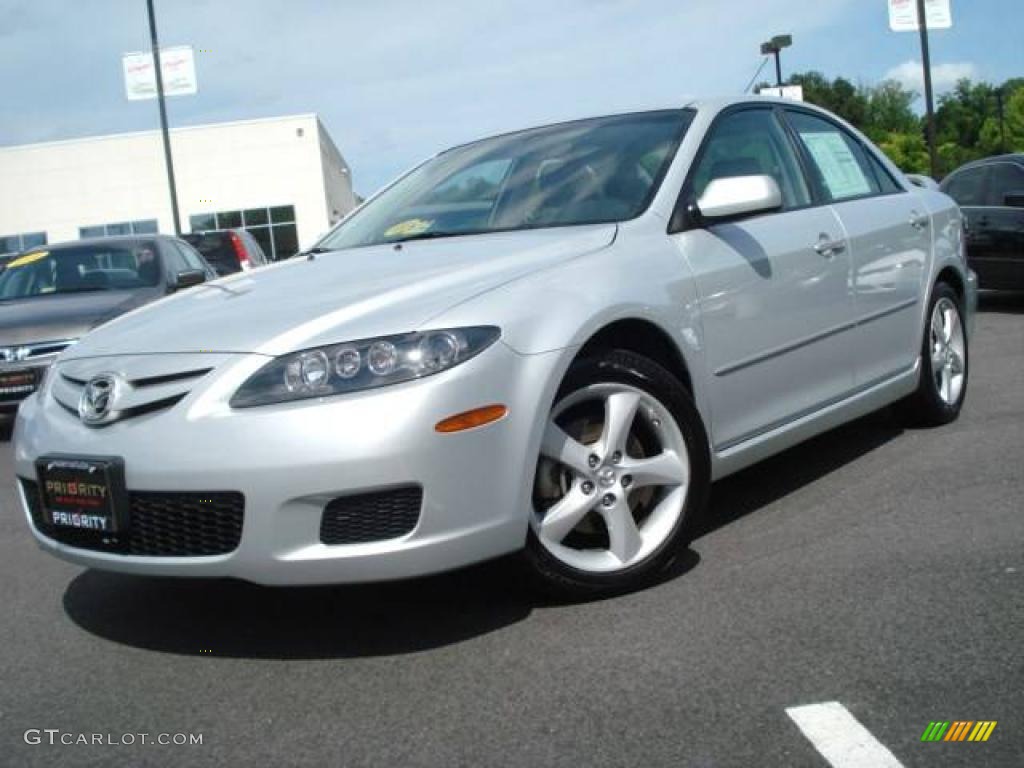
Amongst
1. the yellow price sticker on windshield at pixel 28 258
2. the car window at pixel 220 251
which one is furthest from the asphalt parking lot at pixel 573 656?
the car window at pixel 220 251

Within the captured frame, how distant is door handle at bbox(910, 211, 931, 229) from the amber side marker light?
9.72 ft

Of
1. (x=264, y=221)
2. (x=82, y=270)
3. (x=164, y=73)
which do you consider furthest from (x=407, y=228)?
(x=264, y=221)

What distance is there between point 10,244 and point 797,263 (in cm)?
4445

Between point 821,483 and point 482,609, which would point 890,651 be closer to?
point 482,609

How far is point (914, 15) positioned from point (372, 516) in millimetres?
21328

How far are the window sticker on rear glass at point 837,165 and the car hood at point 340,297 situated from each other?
61.3 inches

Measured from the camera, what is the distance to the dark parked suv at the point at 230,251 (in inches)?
604

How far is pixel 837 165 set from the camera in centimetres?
505

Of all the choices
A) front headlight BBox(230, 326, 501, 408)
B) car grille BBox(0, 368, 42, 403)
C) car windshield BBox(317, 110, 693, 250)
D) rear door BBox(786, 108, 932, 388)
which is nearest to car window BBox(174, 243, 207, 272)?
car grille BBox(0, 368, 42, 403)

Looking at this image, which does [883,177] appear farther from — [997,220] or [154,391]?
[997,220]

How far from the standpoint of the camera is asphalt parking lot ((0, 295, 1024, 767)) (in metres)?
2.57

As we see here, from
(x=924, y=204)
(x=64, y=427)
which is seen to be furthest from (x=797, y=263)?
(x=64, y=427)

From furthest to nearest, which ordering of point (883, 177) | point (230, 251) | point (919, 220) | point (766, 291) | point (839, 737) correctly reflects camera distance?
1. point (230, 251)
2. point (883, 177)
3. point (919, 220)
4. point (766, 291)
5. point (839, 737)

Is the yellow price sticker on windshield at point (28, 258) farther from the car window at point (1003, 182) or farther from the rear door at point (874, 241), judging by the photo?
the car window at point (1003, 182)
